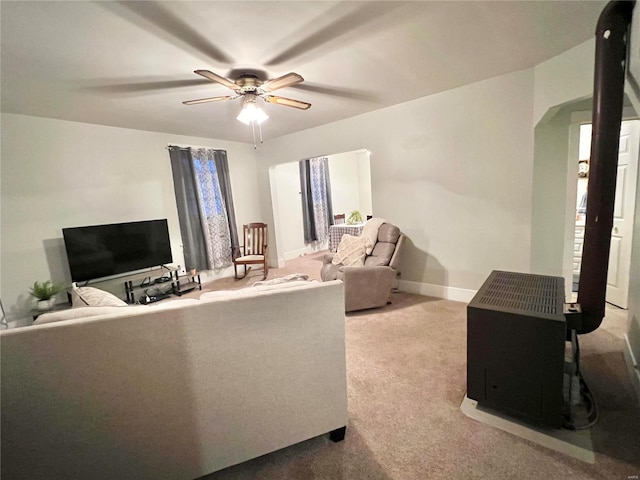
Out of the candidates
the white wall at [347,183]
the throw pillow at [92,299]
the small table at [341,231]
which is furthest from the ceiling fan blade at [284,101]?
the white wall at [347,183]

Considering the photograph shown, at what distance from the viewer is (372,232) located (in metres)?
3.67

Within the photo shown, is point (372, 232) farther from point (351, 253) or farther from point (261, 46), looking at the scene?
point (261, 46)

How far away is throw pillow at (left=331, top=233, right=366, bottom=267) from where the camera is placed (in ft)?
11.9

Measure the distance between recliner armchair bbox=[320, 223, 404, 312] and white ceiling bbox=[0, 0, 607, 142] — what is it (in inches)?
68.1

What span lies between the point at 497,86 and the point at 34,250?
5296 mm

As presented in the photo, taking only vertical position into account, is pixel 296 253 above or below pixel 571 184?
below

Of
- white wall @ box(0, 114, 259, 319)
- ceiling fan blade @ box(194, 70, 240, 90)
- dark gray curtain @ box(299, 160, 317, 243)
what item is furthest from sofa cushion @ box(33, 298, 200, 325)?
dark gray curtain @ box(299, 160, 317, 243)

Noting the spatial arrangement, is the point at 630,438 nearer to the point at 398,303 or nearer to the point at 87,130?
the point at 398,303

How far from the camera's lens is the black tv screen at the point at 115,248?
130 inches

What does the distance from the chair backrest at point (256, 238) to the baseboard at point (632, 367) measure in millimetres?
4376

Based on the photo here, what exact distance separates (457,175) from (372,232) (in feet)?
3.87

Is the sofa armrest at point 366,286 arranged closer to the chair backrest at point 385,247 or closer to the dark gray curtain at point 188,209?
the chair backrest at point 385,247

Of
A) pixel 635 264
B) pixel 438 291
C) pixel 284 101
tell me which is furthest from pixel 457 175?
pixel 284 101

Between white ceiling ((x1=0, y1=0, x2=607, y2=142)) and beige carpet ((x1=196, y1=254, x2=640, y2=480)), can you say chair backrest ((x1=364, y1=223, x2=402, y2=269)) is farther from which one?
white ceiling ((x1=0, y1=0, x2=607, y2=142))
